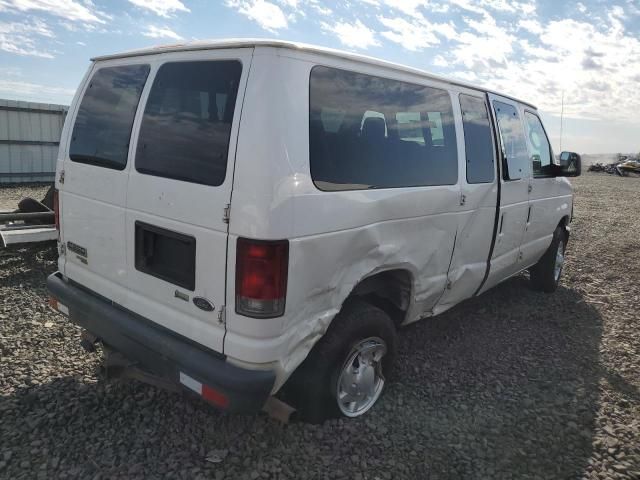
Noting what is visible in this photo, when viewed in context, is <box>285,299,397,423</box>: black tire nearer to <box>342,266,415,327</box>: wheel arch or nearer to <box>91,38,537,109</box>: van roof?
<box>342,266,415,327</box>: wheel arch

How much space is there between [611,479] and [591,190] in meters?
21.0

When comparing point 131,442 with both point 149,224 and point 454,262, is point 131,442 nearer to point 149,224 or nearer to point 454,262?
point 149,224

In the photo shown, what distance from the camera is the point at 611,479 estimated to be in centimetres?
272

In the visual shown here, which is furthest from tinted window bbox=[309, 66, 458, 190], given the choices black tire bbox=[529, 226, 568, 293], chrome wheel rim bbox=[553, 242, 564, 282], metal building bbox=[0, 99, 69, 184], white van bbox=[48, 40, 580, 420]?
metal building bbox=[0, 99, 69, 184]

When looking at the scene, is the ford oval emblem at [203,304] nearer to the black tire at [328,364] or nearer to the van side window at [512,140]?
the black tire at [328,364]

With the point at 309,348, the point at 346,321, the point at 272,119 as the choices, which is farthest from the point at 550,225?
the point at 272,119

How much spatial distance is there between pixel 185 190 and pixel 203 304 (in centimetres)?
56

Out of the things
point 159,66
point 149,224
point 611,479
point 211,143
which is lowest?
point 611,479

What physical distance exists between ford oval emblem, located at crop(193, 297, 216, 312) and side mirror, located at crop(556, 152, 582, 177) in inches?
162

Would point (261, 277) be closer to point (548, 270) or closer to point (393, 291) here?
point (393, 291)

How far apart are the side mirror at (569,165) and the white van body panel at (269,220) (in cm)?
216

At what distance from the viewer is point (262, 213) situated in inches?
82.4

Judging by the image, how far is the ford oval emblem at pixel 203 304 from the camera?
7.64ft

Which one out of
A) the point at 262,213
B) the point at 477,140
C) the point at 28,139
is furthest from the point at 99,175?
the point at 28,139
